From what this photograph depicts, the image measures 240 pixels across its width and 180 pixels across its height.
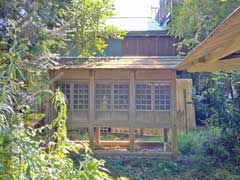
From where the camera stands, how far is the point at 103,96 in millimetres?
7434

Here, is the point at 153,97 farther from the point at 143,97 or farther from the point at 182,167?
the point at 182,167

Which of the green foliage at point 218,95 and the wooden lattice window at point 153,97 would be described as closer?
the green foliage at point 218,95

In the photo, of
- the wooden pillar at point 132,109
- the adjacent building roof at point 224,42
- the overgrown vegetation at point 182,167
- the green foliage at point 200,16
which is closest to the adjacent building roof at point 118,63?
the wooden pillar at point 132,109

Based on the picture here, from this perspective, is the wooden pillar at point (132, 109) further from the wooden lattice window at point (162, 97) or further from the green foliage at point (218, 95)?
the green foliage at point (218, 95)

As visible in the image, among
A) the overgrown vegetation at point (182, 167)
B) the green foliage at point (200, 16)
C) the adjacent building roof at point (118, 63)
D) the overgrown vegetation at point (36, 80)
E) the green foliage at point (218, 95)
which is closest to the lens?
the overgrown vegetation at point (36, 80)

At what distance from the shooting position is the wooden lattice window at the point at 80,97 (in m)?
7.39

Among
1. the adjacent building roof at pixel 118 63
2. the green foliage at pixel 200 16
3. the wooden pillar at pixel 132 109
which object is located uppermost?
the green foliage at pixel 200 16

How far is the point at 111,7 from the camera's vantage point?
24.5ft

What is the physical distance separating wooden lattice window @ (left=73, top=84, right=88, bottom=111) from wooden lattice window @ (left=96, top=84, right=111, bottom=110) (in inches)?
8.9

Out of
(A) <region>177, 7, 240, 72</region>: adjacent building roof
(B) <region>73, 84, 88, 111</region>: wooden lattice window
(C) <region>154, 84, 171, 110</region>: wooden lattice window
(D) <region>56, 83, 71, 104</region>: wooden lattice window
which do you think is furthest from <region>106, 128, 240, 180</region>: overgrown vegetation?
(A) <region>177, 7, 240, 72</region>: adjacent building roof

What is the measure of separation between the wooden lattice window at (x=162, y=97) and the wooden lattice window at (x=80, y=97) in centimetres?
131

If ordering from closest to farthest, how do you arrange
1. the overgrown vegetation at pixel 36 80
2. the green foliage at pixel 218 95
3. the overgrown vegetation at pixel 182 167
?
the overgrown vegetation at pixel 36 80
the overgrown vegetation at pixel 182 167
the green foliage at pixel 218 95

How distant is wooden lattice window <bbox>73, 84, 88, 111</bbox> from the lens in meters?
7.39

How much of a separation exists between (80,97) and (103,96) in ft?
1.42
